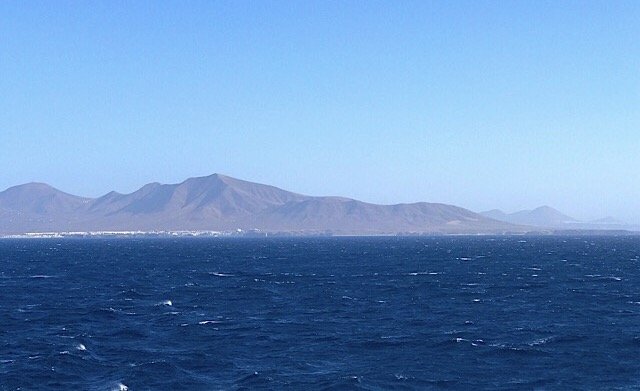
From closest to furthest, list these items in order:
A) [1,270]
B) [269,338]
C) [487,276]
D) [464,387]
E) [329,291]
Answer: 1. [464,387]
2. [269,338]
3. [329,291]
4. [487,276]
5. [1,270]

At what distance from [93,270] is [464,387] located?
5571 inches

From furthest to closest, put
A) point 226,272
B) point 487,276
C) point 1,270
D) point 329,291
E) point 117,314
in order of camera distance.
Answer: point 1,270, point 226,272, point 487,276, point 329,291, point 117,314

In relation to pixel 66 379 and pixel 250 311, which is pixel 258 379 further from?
pixel 250 311

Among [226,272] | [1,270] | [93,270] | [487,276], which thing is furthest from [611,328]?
[1,270]

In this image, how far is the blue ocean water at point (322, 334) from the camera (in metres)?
62.8

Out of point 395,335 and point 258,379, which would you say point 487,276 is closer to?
point 395,335

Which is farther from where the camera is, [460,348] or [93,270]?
[93,270]

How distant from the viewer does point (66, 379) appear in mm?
62344

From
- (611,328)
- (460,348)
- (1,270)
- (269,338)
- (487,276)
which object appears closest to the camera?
(460,348)

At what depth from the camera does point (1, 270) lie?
7446 inches

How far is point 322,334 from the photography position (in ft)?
271

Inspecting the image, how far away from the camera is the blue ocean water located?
62.8 metres

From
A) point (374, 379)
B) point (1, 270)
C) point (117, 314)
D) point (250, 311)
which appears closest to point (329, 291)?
point (250, 311)

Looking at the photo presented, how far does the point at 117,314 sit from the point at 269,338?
28449mm
